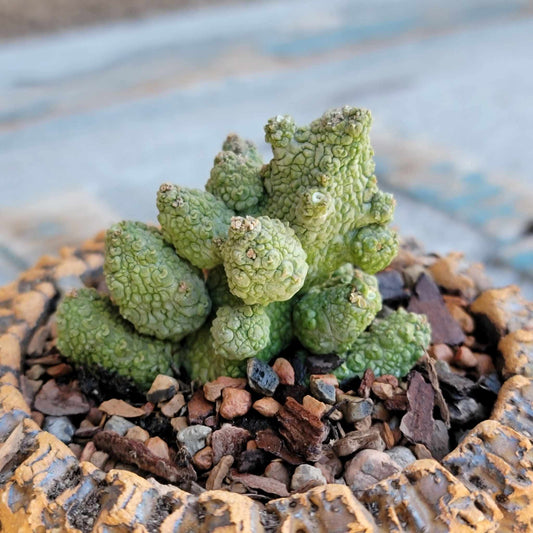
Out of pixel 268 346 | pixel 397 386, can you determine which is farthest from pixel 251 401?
pixel 397 386

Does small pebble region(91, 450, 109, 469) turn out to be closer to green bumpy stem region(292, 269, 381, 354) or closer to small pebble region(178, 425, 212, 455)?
small pebble region(178, 425, 212, 455)

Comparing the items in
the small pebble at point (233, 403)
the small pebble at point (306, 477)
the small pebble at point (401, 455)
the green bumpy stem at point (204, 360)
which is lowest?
the small pebble at point (401, 455)

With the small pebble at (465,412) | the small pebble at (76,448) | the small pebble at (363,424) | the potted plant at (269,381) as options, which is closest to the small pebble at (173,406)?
the potted plant at (269,381)

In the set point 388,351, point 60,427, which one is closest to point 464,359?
point 388,351

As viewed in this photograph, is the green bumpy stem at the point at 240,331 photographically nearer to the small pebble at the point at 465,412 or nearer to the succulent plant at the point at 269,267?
the succulent plant at the point at 269,267

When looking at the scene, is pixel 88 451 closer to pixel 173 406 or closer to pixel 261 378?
pixel 173 406

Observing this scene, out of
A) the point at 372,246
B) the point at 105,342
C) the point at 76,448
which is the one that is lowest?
the point at 76,448
